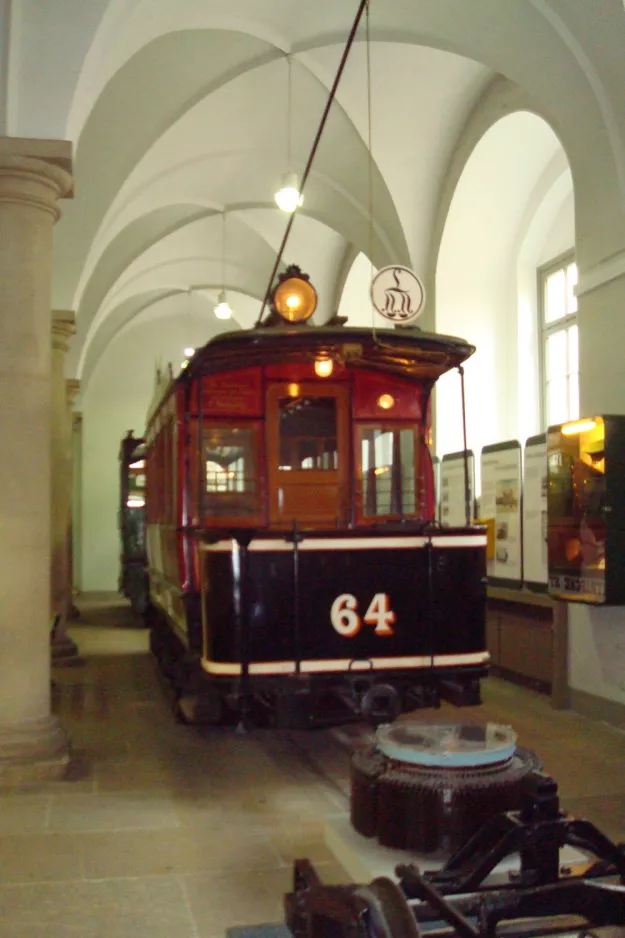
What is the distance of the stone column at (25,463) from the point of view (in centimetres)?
651

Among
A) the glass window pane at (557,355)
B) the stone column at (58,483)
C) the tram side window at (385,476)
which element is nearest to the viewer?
the tram side window at (385,476)

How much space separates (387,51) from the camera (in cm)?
1138

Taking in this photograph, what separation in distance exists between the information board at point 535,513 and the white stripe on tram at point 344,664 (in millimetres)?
2682

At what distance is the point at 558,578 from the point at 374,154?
7005mm

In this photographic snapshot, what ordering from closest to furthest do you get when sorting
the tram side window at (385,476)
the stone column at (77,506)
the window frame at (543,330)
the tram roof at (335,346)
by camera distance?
the tram roof at (335,346) < the tram side window at (385,476) < the window frame at (543,330) < the stone column at (77,506)

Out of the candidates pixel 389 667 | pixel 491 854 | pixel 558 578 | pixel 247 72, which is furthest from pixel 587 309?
pixel 491 854

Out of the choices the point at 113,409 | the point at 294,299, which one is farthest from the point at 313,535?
the point at 113,409

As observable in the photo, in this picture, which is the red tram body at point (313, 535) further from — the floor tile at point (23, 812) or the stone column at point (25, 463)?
the floor tile at point (23, 812)

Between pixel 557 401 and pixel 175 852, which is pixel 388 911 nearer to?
pixel 175 852

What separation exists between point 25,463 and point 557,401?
311 inches

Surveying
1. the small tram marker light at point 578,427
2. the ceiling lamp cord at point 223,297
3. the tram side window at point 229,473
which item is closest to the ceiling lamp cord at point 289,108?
the ceiling lamp cord at point 223,297

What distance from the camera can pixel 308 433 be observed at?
25.8 ft

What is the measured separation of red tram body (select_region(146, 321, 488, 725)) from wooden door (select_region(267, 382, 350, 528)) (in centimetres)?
1

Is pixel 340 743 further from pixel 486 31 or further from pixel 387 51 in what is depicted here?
pixel 387 51
